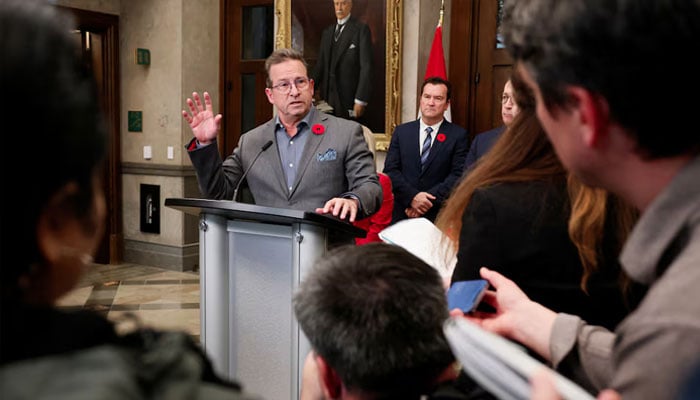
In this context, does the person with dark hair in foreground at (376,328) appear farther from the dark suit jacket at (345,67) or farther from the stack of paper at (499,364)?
the dark suit jacket at (345,67)

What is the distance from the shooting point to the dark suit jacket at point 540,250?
1.27 m

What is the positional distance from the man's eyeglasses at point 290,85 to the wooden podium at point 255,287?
3.03ft

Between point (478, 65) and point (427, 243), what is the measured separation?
4.13m

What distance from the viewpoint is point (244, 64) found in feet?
21.8

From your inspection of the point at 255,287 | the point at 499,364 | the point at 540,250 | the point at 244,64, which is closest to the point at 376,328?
the point at 499,364

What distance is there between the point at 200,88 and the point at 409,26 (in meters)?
2.36

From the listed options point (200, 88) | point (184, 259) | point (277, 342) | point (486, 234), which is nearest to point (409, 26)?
point (200, 88)

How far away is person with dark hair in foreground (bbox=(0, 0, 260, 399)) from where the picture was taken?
1.61ft

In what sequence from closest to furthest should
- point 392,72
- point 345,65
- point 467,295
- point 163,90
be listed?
point 467,295 < point 392,72 < point 345,65 < point 163,90

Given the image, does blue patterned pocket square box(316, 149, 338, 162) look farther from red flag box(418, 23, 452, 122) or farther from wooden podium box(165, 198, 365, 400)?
red flag box(418, 23, 452, 122)

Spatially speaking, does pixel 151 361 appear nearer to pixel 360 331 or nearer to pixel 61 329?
pixel 61 329

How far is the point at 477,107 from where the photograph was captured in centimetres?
546

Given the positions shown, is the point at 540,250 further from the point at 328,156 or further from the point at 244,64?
the point at 244,64

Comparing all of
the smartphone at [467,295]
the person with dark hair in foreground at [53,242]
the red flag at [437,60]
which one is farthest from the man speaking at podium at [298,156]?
the person with dark hair in foreground at [53,242]
